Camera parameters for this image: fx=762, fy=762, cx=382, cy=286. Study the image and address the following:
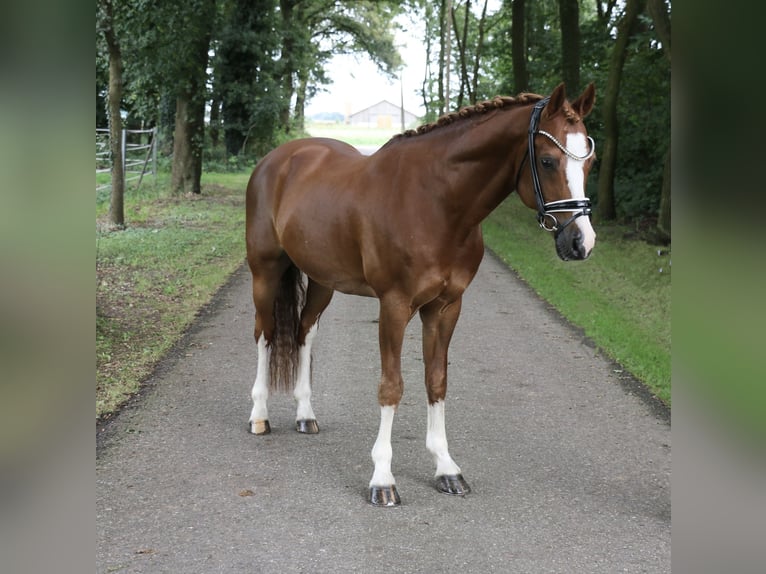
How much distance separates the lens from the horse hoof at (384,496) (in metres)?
4.21

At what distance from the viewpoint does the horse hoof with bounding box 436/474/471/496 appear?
4.36 m

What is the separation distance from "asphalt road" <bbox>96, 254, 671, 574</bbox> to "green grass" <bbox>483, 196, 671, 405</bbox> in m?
0.41

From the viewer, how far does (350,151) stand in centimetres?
543

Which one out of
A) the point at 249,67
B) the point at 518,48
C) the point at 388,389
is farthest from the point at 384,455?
the point at 249,67

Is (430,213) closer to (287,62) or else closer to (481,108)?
(481,108)

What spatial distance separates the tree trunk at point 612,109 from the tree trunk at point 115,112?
29.9ft

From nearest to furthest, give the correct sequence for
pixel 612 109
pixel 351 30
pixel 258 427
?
pixel 258 427 → pixel 612 109 → pixel 351 30

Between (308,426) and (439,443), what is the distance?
1209 mm

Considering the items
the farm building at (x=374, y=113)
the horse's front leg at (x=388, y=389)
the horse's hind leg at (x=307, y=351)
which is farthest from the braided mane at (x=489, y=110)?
the farm building at (x=374, y=113)

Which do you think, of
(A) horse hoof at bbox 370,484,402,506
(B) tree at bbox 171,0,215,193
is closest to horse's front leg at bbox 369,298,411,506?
(A) horse hoof at bbox 370,484,402,506

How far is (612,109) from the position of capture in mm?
15047
